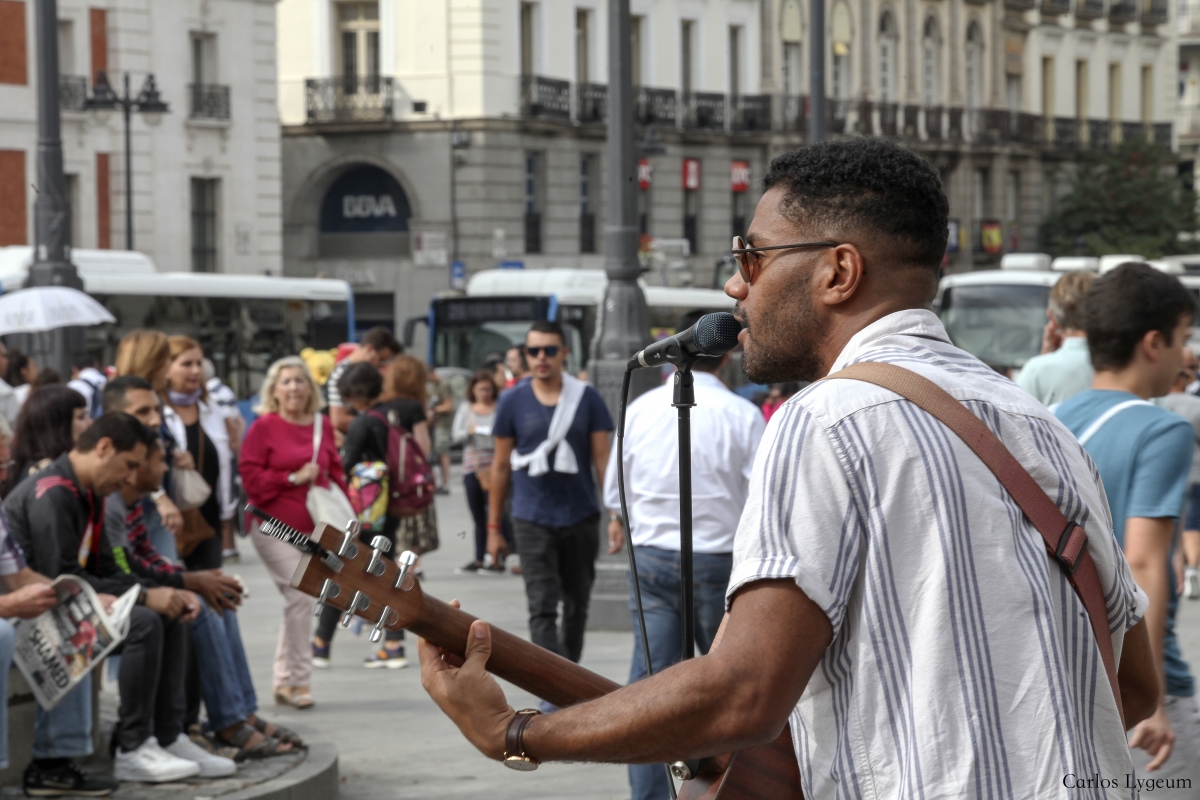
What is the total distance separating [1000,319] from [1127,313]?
22824mm

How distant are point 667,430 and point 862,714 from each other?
4511 mm

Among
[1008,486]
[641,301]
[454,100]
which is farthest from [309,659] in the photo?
[454,100]

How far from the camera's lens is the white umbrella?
13.0 metres

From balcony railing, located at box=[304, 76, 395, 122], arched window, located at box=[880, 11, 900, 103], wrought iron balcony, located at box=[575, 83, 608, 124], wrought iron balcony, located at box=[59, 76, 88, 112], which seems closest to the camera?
wrought iron balcony, located at box=[59, 76, 88, 112]

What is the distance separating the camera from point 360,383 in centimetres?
1053

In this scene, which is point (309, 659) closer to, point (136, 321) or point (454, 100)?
point (136, 321)

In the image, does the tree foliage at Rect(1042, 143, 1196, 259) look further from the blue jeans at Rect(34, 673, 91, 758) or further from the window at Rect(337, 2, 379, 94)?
the blue jeans at Rect(34, 673, 91, 758)

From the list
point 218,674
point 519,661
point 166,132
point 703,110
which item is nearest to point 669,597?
point 218,674

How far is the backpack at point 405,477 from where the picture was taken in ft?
33.1

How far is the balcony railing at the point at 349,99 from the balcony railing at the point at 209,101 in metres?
5.90

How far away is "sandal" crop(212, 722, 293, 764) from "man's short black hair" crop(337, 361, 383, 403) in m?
3.74

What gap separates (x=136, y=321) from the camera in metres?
22.4

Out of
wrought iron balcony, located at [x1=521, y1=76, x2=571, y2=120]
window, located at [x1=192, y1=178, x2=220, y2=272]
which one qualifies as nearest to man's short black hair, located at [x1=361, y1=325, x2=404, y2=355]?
window, located at [x1=192, y1=178, x2=220, y2=272]

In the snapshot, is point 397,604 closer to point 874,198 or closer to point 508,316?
point 874,198
